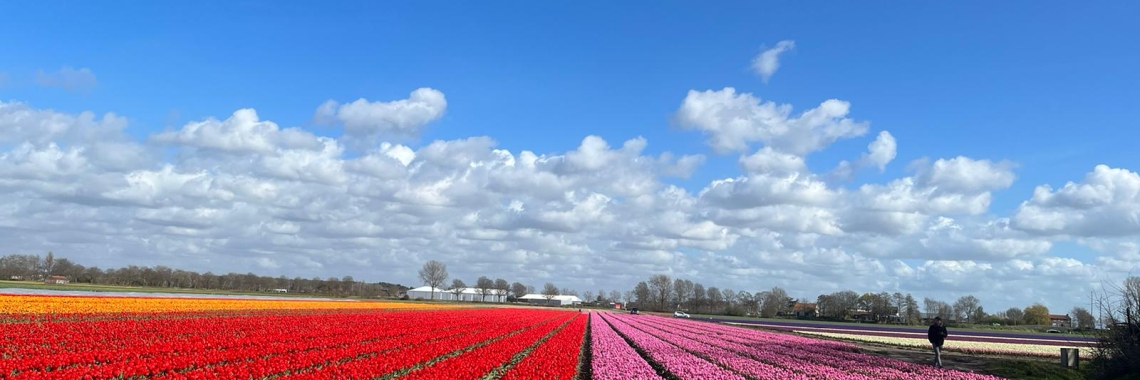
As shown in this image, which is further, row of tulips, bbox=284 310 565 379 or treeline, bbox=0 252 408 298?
treeline, bbox=0 252 408 298

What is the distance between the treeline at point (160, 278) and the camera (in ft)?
511

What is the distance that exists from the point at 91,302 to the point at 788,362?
41.6 meters

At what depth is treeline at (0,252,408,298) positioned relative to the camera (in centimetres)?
15575

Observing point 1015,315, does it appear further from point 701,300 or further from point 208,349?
point 208,349

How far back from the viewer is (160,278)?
173375 mm

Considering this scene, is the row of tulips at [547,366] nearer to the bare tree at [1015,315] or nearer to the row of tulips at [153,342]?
the row of tulips at [153,342]

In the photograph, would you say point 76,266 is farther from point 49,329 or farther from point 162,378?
point 162,378

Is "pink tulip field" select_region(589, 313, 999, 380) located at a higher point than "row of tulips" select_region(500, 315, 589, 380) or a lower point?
lower

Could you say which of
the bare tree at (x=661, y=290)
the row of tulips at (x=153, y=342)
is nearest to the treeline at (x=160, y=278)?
the bare tree at (x=661, y=290)

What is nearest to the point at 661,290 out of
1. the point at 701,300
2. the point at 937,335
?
the point at 701,300

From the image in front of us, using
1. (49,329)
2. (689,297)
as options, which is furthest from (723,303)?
(49,329)

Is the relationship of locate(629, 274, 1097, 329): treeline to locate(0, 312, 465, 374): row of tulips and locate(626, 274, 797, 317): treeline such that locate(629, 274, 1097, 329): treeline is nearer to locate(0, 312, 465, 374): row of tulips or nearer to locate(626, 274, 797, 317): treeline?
locate(626, 274, 797, 317): treeline

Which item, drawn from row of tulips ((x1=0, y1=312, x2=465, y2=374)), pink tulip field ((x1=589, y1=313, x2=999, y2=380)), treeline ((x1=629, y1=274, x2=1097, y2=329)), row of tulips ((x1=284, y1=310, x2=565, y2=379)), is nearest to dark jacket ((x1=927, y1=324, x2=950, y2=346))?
pink tulip field ((x1=589, y1=313, x2=999, y2=380))

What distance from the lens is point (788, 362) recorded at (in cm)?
2614
